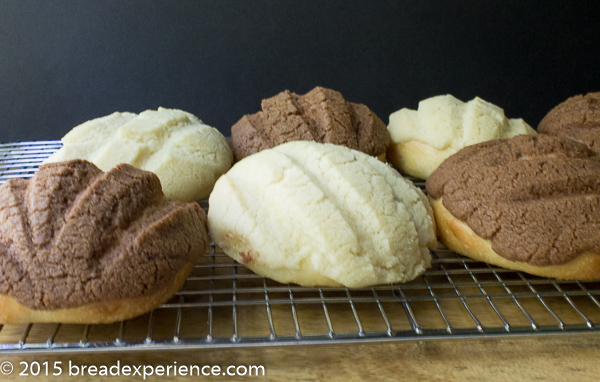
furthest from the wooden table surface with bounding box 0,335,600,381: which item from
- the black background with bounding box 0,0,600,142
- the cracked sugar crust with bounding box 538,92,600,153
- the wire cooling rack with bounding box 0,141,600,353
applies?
the black background with bounding box 0,0,600,142

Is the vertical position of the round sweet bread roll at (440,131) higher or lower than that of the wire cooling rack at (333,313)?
higher

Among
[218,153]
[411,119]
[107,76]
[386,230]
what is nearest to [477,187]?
[386,230]

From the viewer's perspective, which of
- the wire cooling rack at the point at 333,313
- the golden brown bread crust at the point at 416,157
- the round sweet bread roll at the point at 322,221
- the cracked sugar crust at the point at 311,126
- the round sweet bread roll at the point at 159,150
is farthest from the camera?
the golden brown bread crust at the point at 416,157

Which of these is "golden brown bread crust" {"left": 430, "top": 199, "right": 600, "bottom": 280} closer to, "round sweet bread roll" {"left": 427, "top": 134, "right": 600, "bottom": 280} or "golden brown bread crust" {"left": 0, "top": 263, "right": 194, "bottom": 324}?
"round sweet bread roll" {"left": 427, "top": 134, "right": 600, "bottom": 280}

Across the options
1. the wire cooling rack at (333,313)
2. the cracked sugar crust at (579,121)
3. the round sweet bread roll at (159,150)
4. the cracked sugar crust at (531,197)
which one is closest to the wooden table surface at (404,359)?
the wire cooling rack at (333,313)

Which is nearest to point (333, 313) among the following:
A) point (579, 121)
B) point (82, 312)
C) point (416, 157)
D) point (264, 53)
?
point (82, 312)

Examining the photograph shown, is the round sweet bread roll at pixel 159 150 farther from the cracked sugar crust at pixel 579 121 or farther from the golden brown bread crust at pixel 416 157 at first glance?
the cracked sugar crust at pixel 579 121

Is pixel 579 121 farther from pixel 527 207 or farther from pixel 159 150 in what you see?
pixel 159 150

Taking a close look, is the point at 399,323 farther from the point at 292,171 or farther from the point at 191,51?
the point at 191,51
